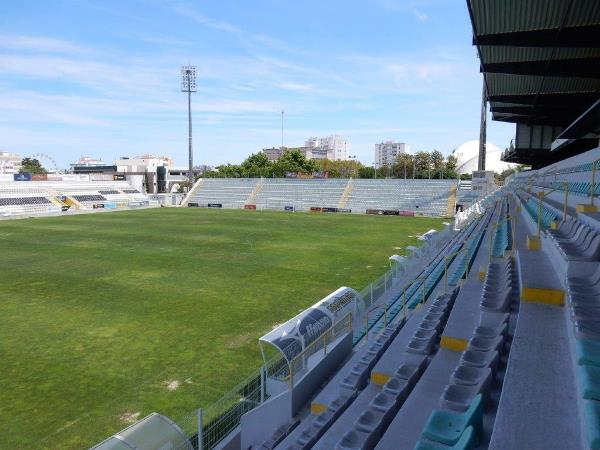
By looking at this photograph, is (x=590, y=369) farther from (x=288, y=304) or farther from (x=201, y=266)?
(x=201, y=266)

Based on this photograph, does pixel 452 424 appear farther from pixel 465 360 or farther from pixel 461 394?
pixel 465 360

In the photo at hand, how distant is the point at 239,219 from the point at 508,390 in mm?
37032

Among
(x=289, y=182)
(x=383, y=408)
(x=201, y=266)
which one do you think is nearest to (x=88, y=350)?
(x=383, y=408)

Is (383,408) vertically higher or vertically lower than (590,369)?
lower

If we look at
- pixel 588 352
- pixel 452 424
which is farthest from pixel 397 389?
pixel 588 352

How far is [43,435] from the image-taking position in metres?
6.99

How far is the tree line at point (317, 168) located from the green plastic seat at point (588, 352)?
2817 inches

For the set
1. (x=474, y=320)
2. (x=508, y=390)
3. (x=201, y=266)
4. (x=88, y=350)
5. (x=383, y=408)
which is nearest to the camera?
(x=508, y=390)

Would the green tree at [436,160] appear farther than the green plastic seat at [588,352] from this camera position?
Yes

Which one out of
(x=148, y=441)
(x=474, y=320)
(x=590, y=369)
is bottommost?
(x=148, y=441)

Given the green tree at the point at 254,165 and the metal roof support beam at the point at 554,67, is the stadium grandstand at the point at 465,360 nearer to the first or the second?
the metal roof support beam at the point at 554,67

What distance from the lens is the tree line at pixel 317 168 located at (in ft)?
257

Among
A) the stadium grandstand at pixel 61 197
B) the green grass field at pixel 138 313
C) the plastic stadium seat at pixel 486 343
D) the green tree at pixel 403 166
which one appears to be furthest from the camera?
the green tree at pixel 403 166

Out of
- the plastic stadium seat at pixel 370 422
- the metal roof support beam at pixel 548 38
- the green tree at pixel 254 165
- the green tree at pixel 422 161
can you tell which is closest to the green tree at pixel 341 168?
the green tree at pixel 422 161
